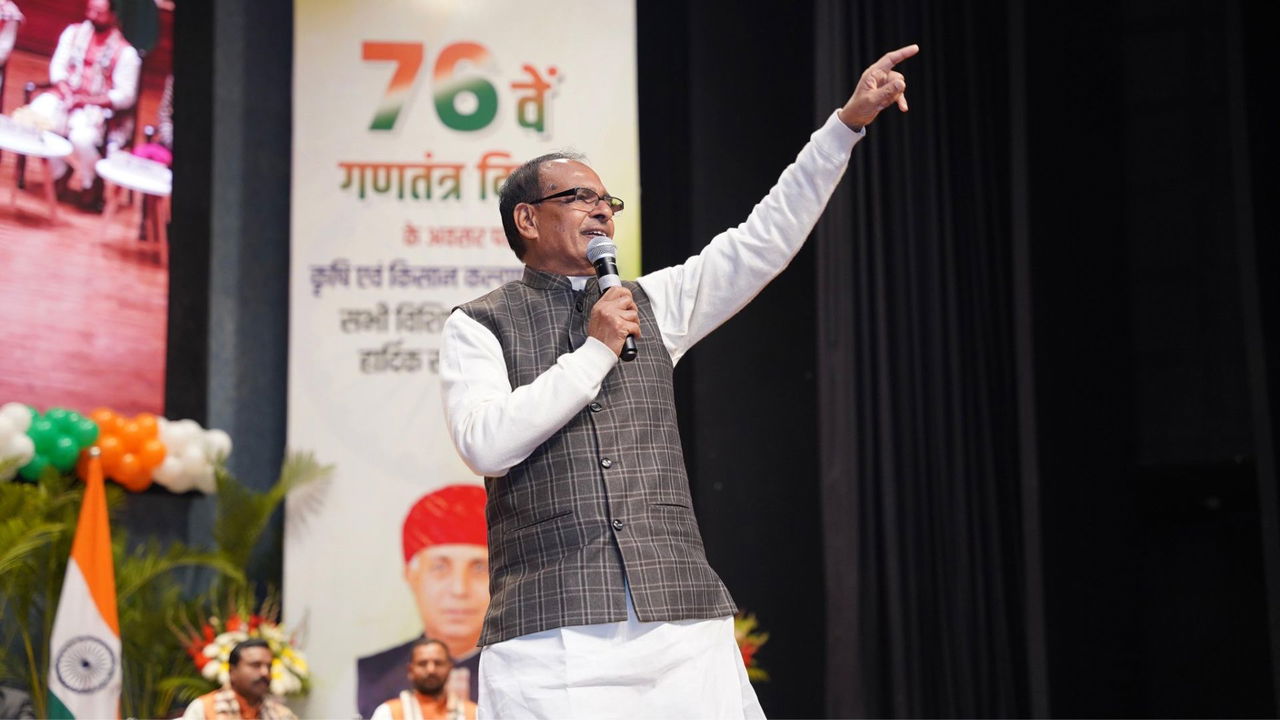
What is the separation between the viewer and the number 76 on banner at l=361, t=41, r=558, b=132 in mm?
6004

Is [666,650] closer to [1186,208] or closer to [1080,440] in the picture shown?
[1080,440]

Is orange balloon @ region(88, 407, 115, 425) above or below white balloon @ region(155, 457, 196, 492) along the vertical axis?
above

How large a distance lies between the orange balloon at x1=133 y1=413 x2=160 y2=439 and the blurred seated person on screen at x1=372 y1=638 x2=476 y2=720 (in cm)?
133

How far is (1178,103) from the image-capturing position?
5.78m

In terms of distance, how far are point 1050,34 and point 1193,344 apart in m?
1.36

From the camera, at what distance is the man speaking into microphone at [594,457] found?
193 cm

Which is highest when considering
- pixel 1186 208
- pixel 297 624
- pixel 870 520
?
pixel 1186 208

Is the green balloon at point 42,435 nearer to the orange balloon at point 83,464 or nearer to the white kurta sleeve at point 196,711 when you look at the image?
the orange balloon at point 83,464

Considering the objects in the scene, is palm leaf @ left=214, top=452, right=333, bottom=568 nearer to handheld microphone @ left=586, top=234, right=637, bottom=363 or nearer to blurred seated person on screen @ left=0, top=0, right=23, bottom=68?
blurred seated person on screen @ left=0, top=0, right=23, bottom=68

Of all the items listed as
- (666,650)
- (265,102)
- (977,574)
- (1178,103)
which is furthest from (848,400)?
(666,650)

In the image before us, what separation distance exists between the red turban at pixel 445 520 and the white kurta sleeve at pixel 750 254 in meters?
3.54

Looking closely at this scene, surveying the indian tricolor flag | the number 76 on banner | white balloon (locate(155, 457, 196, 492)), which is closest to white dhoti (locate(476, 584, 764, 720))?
the indian tricolor flag

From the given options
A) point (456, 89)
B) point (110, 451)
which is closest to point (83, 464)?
point (110, 451)

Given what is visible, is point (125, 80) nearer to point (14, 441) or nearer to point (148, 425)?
point (148, 425)
